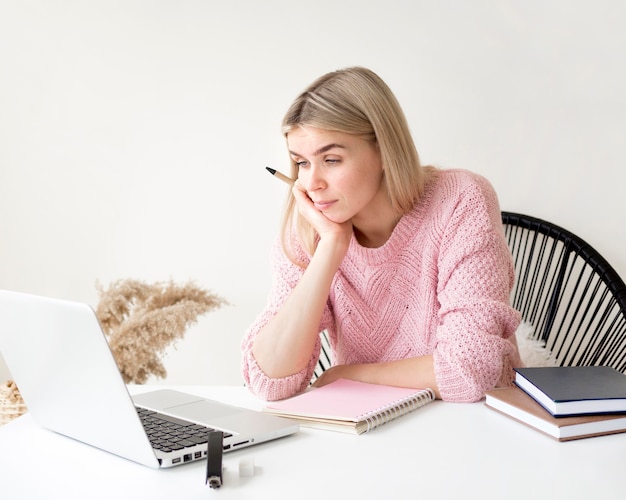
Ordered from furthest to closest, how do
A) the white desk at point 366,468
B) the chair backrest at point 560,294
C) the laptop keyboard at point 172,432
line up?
the chair backrest at point 560,294 → the laptop keyboard at point 172,432 → the white desk at point 366,468

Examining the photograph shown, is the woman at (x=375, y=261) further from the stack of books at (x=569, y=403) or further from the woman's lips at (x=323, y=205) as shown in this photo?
the stack of books at (x=569, y=403)

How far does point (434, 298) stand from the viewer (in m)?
1.50

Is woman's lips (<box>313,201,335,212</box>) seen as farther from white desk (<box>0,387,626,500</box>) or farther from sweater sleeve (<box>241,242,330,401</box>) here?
white desk (<box>0,387,626,500</box>)

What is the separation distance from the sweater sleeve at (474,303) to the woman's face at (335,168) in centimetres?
20

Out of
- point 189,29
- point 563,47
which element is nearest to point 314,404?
point 563,47

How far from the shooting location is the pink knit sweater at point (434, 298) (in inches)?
49.4

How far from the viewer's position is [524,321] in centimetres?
208

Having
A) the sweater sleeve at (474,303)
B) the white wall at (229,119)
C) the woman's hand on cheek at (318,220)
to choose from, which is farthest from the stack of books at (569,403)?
the white wall at (229,119)

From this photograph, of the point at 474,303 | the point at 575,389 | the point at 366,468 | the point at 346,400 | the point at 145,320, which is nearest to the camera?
the point at 366,468

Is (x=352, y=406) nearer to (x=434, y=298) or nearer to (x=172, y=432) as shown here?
(x=172, y=432)

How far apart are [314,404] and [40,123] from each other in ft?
5.96

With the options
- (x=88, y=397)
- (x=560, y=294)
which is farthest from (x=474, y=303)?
(x=560, y=294)

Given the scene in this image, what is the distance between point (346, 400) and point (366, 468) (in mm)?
263

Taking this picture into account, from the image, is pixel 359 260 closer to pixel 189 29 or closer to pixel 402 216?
pixel 402 216
